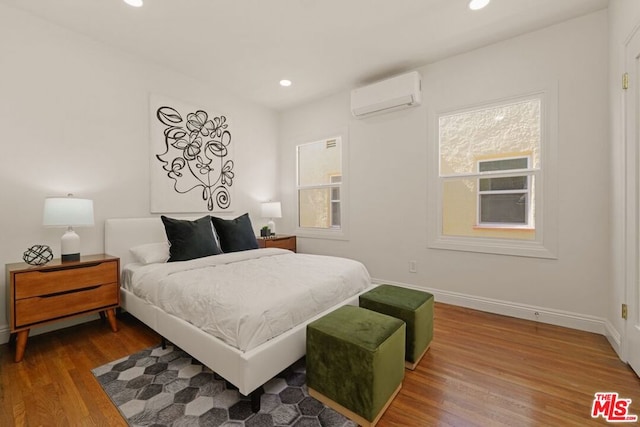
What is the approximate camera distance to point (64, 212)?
7.32 ft

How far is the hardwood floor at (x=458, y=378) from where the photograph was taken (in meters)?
1.47

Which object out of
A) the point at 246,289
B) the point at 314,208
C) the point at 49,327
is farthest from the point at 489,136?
the point at 49,327

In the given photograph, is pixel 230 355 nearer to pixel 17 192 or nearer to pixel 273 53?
pixel 17 192

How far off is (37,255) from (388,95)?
12.0 ft

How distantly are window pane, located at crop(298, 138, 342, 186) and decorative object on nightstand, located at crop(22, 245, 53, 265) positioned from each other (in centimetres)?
309

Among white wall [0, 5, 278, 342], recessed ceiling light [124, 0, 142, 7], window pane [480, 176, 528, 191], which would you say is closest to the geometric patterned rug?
white wall [0, 5, 278, 342]

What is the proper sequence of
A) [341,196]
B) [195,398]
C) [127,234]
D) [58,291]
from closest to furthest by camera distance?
1. [195,398]
2. [58,291]
3. [127,234]
4. [341,196]

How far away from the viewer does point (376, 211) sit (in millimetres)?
3682

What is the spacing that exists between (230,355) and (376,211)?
8.60 ft

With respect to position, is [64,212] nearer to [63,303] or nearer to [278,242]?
[63,303]

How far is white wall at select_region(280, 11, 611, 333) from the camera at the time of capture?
2418mm

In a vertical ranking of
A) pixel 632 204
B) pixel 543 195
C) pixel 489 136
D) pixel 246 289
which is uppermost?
pixel 489 136

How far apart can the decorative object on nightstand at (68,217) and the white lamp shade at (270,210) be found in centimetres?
214

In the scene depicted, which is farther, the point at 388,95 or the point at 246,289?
the point at 388,95
